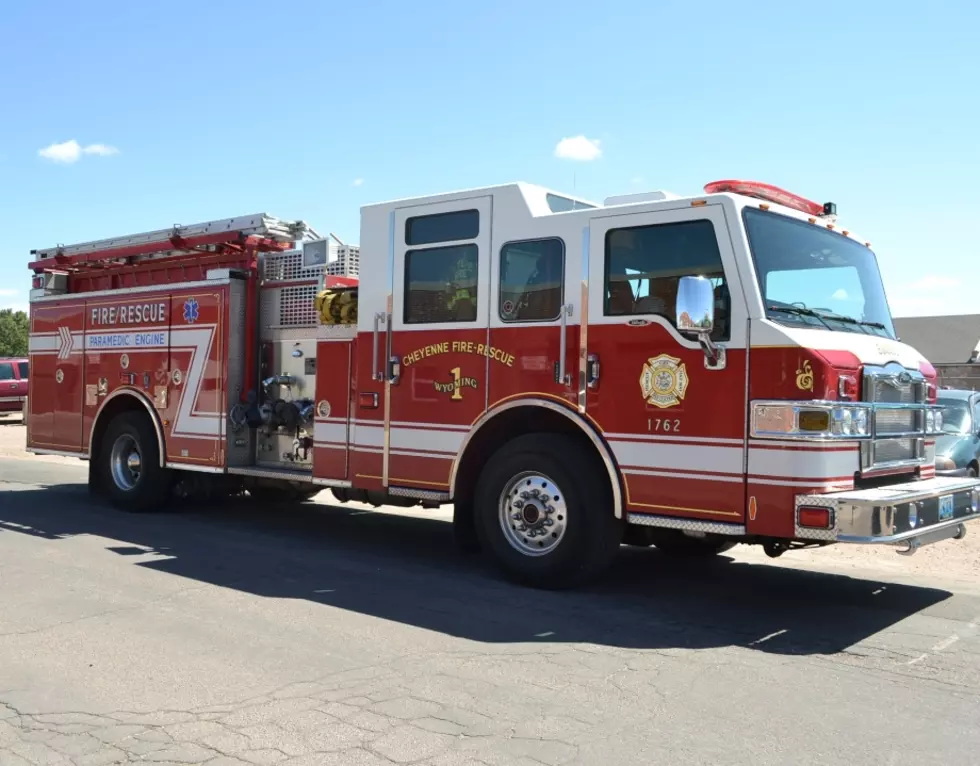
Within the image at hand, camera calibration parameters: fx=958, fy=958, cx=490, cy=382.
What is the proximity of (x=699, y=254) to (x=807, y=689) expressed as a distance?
9.33 ft

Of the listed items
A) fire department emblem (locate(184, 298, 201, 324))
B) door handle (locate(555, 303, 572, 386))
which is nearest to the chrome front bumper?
door handle (locate(555, 303, 572, 386))

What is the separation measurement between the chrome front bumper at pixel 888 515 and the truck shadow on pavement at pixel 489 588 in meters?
0.66

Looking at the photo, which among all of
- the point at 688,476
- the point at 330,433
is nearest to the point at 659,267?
the point at 688,476

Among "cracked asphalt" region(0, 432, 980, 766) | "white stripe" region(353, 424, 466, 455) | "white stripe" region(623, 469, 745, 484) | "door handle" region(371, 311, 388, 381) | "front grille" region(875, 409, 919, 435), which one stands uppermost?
"door handle" region(371, 311, 388, 381)

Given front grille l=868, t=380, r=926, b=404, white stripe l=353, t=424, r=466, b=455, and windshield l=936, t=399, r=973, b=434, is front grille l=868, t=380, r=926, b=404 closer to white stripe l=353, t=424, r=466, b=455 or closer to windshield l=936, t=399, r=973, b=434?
white stripe l=353, t=424, r=466, b=455

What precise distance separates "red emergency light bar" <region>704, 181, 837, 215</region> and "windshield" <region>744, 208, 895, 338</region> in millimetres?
178

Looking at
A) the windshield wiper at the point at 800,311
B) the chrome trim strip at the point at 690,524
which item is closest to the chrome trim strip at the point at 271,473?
the chrome trim strip at the point at 690,524

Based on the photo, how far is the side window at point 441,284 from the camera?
7492mm

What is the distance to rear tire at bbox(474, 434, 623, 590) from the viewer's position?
6.66m

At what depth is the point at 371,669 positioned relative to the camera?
16.6 feet

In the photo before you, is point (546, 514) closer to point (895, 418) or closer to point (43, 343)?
point (895, 418)

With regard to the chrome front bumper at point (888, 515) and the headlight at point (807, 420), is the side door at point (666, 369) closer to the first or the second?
the headlight at point (807, 420)

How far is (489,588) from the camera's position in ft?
23.0

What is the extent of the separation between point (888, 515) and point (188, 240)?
24.6 feet
